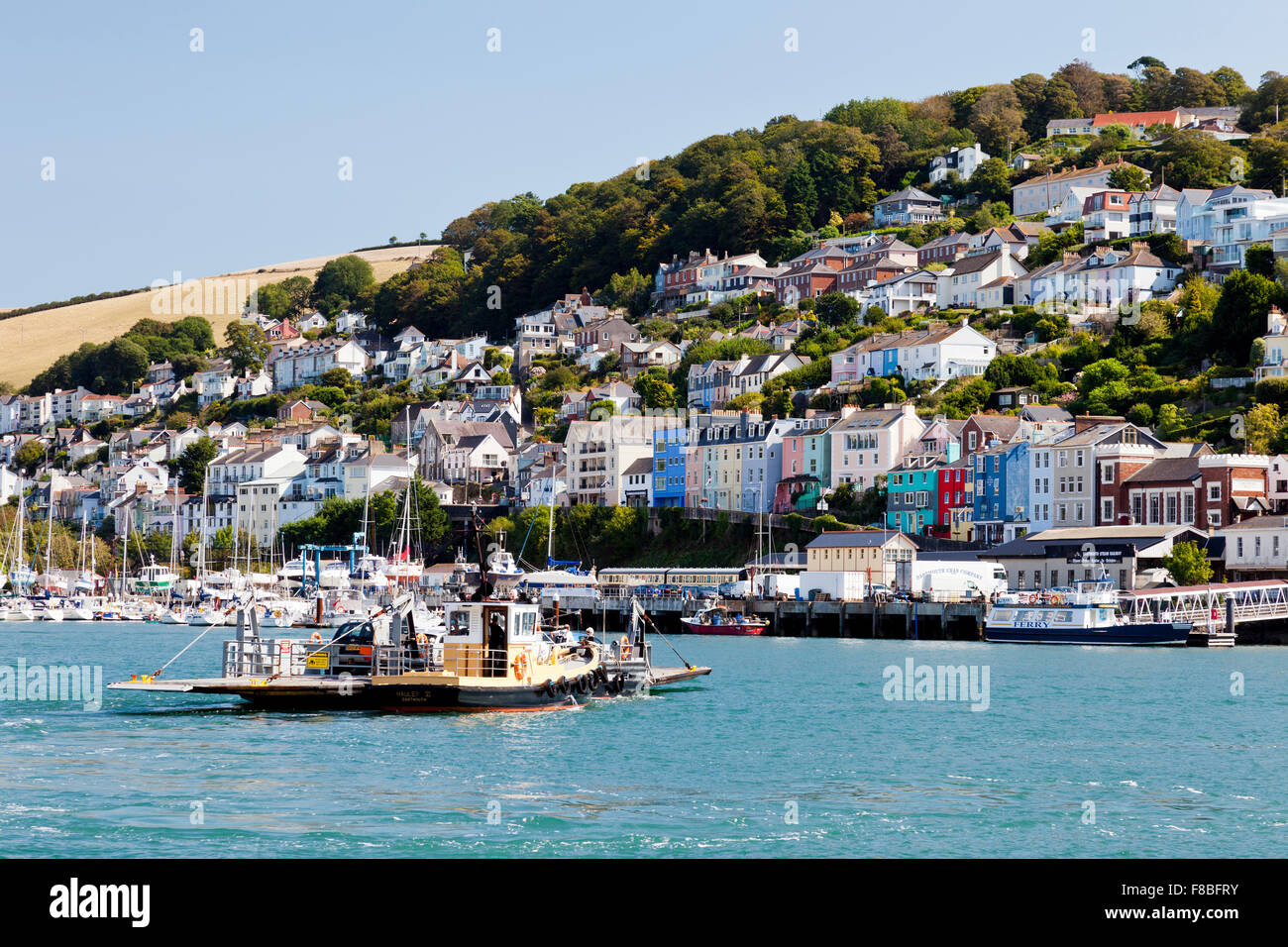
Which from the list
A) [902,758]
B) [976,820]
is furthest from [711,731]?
[976,820]

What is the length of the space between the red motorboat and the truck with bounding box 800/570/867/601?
3691mm

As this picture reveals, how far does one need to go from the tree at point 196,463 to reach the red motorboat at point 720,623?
259 ft

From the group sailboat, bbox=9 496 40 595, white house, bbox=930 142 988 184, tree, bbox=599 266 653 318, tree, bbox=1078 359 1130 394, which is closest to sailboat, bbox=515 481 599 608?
tree, bbox=1078 359 1130 394

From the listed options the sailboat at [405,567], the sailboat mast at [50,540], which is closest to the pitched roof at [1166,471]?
the sailboat at [405,567]

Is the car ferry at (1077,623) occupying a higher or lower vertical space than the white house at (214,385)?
lower

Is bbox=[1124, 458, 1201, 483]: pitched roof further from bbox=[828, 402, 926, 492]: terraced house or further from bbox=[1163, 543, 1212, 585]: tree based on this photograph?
bbox=[828, 402, 926, 492]: terraced house

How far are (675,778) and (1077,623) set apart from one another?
45.4m

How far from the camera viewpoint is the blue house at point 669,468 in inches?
4574

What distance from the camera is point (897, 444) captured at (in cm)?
10200

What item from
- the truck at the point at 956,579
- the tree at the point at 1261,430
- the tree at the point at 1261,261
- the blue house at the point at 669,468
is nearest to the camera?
the truck at the point at 956,579

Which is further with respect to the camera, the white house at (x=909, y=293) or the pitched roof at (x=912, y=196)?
the pitched roof at (x=912, y=196)

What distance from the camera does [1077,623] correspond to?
231 ft

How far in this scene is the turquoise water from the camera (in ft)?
73.0

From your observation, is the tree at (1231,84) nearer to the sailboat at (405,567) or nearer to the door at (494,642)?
the sailboat at (405,567)
